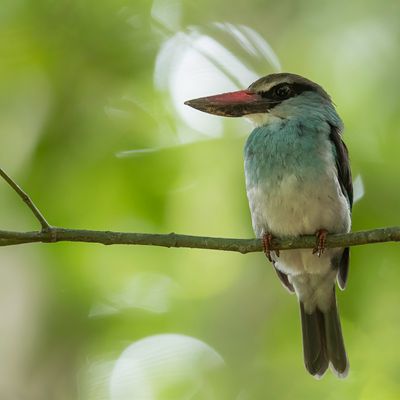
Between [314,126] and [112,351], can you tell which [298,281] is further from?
[112,351]

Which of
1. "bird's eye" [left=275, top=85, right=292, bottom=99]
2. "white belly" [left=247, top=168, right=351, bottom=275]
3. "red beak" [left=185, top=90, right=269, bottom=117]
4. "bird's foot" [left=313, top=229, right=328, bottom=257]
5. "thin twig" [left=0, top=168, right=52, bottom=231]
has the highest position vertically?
"bird's eye" [left=275, top=85, right=292, bottom=99]

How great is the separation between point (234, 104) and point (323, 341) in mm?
1509

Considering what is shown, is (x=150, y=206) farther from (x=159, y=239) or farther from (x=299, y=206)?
(x=159, y=239)

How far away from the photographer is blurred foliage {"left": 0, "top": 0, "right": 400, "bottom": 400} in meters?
5.15

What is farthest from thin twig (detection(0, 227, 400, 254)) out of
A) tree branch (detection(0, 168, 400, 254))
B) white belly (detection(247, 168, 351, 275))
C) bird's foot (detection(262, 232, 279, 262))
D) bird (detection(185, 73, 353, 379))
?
white belly (detection(247, 168, 351, 275))

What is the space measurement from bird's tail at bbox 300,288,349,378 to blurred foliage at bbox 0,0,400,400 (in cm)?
29

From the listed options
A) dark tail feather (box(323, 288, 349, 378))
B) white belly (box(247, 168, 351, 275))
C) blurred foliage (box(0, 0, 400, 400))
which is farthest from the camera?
blurred foliage (box(0, 0, 400, 400))

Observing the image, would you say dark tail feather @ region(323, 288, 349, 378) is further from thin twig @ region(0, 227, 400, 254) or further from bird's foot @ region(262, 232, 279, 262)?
thin twig @ region(0, 227, 400, 254)

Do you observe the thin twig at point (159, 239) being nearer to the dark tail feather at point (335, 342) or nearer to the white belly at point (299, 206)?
the white belly at point (299, 206)

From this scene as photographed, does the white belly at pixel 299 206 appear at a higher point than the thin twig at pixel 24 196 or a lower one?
higher

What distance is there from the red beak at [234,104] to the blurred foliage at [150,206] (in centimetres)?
92

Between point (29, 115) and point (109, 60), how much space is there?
2.19ft

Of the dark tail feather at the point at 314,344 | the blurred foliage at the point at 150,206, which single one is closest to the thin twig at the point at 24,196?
the blurred foliage at the point at 150,206

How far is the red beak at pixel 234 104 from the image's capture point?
4625 millimetres
